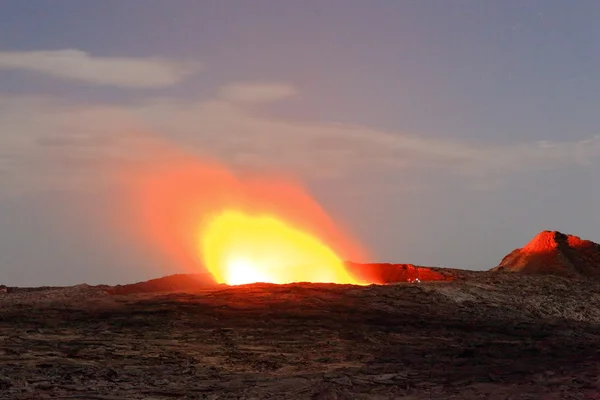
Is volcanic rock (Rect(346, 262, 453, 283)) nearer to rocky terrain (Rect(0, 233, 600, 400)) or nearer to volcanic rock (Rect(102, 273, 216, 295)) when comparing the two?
rocky terrain (Rect(0, 233, 600, 400))

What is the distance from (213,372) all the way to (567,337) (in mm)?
16474

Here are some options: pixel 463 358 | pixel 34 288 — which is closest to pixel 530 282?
pixel 463 358

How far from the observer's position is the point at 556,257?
1698 inches

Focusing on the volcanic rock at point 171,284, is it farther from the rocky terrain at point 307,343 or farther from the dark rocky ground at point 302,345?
the dark rocky ground at point 302,345

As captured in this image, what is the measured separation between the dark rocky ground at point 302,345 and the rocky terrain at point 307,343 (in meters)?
0.06

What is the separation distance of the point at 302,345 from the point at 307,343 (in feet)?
0.96

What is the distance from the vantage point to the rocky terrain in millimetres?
18188

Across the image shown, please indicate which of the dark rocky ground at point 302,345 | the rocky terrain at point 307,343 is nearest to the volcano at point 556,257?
the rocky terrain at point 307,343

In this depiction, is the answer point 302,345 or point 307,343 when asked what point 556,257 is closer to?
point 307,343

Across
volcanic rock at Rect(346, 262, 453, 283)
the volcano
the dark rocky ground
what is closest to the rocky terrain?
the dark rocky ground

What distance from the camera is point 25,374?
1791cm

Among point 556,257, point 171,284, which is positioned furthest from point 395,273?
point 171,284

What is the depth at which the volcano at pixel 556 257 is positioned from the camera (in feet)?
138

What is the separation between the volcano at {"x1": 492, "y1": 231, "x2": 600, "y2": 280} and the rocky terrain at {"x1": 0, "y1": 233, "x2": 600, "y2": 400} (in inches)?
247
